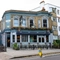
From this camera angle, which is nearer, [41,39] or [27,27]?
[27,27]

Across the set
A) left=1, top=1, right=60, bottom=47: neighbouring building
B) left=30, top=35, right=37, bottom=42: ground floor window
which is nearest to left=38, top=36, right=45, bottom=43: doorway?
left=1, top=1, right=60, bottom=47: neighbouring building

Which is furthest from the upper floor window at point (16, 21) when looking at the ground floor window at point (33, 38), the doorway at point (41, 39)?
the doorway at point (41, 39)

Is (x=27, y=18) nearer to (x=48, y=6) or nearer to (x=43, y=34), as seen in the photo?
(x=43, y=34)

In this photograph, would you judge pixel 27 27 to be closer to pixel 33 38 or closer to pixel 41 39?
pixel 33 38

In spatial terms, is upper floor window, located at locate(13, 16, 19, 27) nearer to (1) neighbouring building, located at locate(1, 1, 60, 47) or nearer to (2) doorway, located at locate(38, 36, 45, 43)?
(1) neighbouring building, located at locate(1, 1, 60, 47)

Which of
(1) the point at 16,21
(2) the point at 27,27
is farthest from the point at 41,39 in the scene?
(1) the point at 16,21

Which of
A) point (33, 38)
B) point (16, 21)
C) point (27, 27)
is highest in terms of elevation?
point (16, 21)

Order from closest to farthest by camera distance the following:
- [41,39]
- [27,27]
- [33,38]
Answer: [27,27], [33,38], [41,39]

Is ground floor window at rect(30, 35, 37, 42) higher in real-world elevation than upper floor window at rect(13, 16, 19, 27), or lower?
lower

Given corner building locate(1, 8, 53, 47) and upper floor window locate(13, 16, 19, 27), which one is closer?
corner building locate(1, 8, 53, 47)

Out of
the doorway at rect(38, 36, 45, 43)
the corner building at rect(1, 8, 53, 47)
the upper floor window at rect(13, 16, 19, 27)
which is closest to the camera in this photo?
the corner building at rect(1, 8, 53, 47)

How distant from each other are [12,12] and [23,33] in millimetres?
5384

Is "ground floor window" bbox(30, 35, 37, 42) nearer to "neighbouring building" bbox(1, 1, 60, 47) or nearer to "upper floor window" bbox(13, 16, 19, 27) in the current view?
"neighbouring building" bbox(1, 1, 60, 47)

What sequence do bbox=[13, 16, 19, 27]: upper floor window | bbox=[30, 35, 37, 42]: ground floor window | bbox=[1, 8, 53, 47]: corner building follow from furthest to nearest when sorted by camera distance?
bbox=[30, 35, 37, 42]: ground floor window
bbox=[13, 16, 19, 27]: upper floor window
bbox=[1, 8, 53, 47]: corner building
